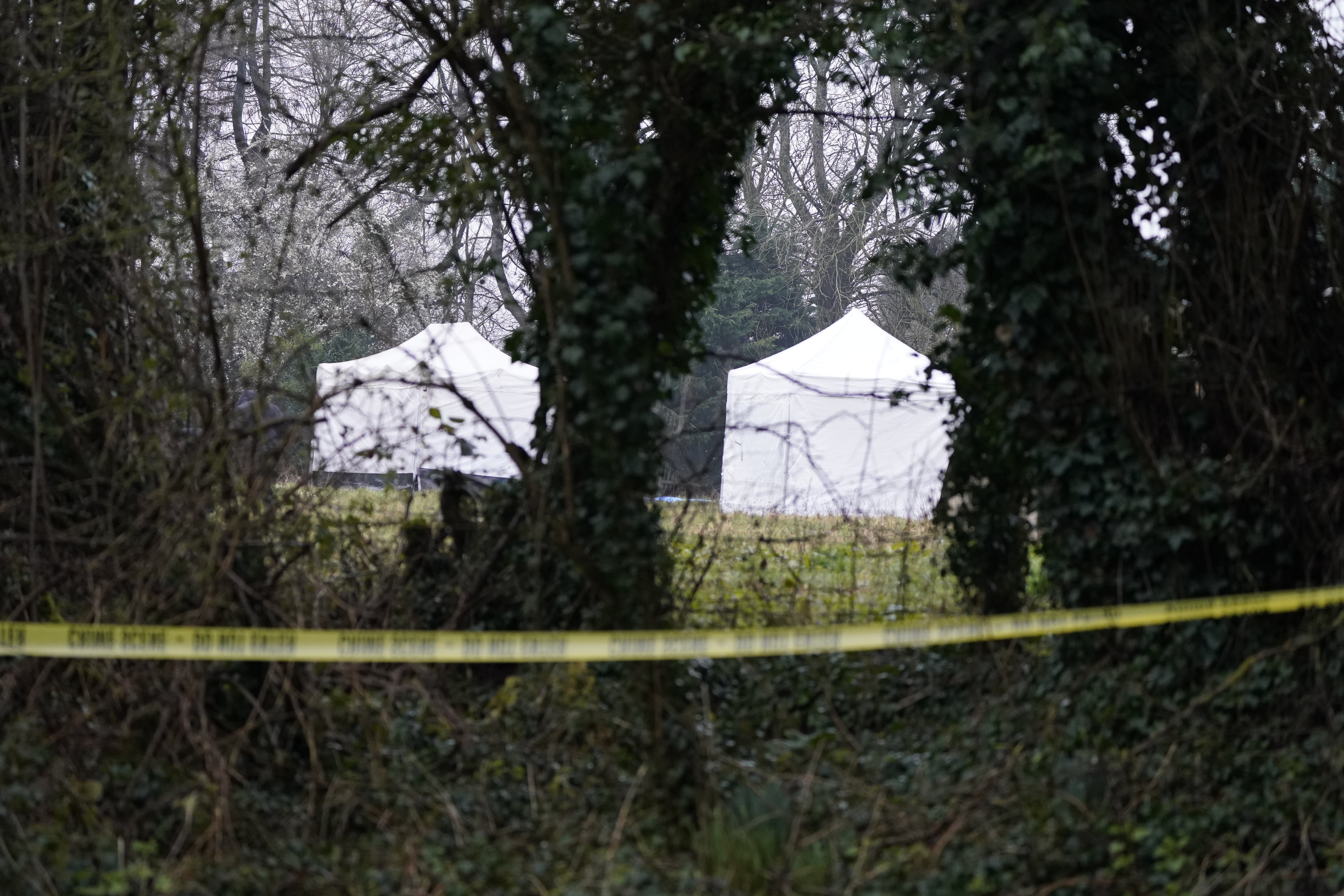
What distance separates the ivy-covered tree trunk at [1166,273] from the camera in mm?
5613

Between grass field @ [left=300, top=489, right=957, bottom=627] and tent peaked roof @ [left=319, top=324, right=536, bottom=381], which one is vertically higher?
→ tent peaked roof @ [left=319, top=324, right=536, bottom=381]

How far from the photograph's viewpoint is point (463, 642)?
4.50 m

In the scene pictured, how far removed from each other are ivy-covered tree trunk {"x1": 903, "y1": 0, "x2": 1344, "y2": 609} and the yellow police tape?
67cm

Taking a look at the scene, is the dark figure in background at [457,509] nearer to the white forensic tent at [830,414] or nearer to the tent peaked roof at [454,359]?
the tent peaked roof at [454,359]

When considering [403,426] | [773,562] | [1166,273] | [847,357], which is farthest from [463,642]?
[847,357]

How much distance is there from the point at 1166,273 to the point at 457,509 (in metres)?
3.82

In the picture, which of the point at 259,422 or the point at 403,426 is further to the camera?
the point at 403,426

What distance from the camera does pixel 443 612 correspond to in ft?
23.3

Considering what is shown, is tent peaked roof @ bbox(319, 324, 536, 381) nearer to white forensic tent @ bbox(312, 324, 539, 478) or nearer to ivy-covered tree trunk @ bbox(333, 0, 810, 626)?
white forensic tent @ bbox(312, 324, 539, 478)

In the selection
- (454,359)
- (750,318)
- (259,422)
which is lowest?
(259,422)

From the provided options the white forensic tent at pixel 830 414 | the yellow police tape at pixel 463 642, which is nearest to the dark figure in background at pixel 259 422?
the yellow police tape at pixel 463 642

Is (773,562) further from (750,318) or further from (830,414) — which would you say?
(750,318)

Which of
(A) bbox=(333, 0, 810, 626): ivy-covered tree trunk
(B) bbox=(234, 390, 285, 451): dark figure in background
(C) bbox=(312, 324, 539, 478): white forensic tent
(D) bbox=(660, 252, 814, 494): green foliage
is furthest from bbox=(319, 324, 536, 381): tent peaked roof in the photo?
(D) bbox=(660, 252, 814, 494): green foliage

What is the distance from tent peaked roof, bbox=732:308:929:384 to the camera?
19.2 m
